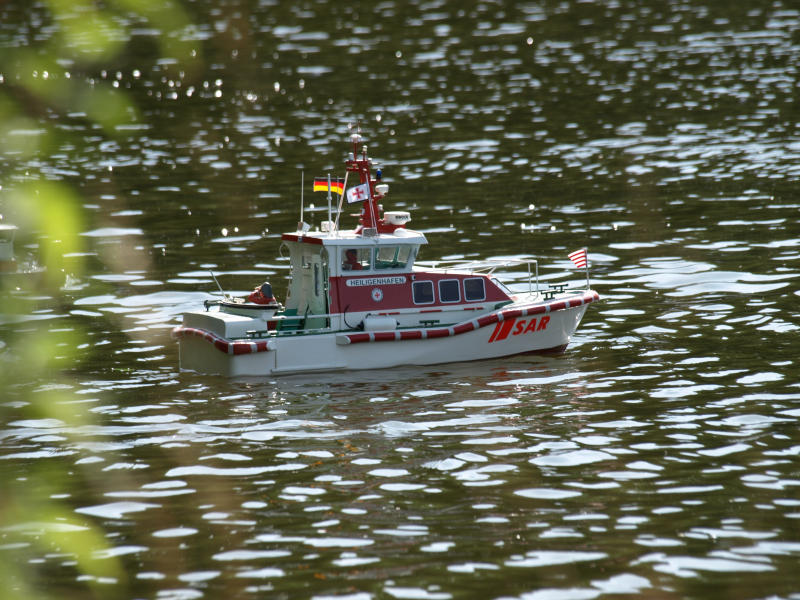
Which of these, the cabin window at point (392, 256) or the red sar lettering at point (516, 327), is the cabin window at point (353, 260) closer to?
the cabin window at point (392, 256)

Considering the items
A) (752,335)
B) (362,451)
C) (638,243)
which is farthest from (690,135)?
(362,451)

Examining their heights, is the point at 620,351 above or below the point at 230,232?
below

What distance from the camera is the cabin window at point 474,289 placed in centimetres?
2138

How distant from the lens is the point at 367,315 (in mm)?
20781

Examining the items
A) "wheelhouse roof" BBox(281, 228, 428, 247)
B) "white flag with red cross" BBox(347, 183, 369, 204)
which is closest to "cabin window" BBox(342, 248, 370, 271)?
"wheelhouse roof" BBox(281, 228, 428, 247)

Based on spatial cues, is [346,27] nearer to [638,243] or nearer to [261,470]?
[638,243]

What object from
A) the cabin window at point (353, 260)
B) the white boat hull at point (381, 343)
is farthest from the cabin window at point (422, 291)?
the cabin window at point (353, 260)

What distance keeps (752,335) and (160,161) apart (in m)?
26.6

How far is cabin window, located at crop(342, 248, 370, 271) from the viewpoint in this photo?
20.6m

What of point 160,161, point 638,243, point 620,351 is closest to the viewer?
point 620,351

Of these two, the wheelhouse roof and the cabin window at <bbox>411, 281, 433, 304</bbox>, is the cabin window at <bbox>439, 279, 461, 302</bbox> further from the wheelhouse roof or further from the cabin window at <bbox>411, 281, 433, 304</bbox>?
the wheelhouse roof

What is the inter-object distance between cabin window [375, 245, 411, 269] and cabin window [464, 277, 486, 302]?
129 cm

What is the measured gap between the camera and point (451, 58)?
59.5 meters

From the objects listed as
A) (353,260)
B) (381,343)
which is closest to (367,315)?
(381,343)
